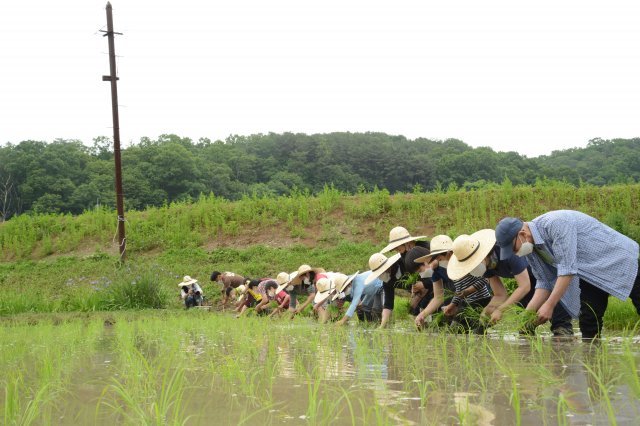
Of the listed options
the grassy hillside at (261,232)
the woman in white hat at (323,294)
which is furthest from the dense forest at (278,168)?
the woman in white hat at (323,294)

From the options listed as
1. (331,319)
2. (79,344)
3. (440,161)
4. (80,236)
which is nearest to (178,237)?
(80,236)

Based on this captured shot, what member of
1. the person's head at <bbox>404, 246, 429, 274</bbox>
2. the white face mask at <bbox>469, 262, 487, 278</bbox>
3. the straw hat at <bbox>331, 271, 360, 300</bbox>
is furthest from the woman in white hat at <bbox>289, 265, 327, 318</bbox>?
the white face mask at <bbox>469, 262, 487, 278</bbox>

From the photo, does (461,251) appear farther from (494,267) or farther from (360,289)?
(360,289)

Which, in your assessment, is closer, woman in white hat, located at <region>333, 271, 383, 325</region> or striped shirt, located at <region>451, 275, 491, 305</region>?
striped shirt, located at <region>451, 275, 491, 305</region>

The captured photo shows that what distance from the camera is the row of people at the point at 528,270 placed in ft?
17.0

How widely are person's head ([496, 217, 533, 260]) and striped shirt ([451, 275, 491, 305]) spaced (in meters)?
1.41

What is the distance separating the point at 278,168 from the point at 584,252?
46506mm

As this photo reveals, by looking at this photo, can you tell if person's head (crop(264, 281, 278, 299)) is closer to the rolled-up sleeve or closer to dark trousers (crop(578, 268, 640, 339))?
dark trousers (crop(578, 268, 640, 339))

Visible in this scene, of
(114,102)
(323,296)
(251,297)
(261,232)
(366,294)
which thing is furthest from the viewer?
(261,232)

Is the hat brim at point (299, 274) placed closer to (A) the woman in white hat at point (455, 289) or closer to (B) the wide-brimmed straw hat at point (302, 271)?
(B) the wide-brimmed straw hat at point (302, 271)

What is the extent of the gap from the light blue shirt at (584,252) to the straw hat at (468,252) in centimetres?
59

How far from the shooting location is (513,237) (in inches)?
209

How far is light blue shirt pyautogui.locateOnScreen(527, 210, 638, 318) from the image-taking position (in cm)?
514

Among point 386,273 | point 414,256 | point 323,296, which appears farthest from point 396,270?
point 323,296
